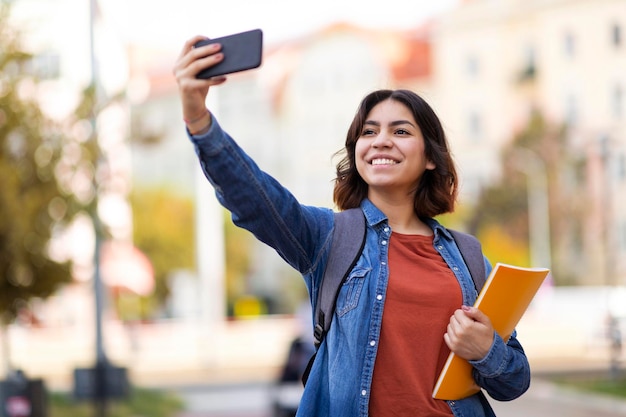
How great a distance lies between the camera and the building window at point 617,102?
4541 centimetres

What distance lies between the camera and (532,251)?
160 ft

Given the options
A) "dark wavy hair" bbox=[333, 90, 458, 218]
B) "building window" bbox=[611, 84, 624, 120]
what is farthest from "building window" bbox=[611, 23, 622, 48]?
"dark wavy hair" bbox=[333, 90, 458, 218]

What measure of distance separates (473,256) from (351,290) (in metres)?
0.41

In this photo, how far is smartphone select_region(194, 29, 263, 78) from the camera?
7.43 ft

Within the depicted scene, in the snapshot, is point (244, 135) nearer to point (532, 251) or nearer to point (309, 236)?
point (532, 251)

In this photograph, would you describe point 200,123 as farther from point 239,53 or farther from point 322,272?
point 322,272

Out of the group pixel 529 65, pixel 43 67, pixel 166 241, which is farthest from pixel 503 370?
pixel 166 241

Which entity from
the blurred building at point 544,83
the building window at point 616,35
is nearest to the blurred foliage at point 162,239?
the blurred building at point 544,83

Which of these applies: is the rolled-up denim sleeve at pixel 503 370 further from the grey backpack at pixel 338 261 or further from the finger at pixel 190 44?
the finger at pixel 190 44

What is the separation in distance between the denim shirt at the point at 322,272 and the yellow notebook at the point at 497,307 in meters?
0.03

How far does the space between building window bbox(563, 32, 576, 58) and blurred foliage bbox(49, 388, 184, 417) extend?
111ft

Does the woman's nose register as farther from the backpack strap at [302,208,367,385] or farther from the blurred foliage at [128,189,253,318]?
the blurred foliage at [128,189,253,318]

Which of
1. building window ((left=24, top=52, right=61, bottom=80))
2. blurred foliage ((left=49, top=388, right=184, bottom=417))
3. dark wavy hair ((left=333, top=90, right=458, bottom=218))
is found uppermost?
building window ((left=24, top=52, right=61, bottom=80))

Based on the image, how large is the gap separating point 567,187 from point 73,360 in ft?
77.4
